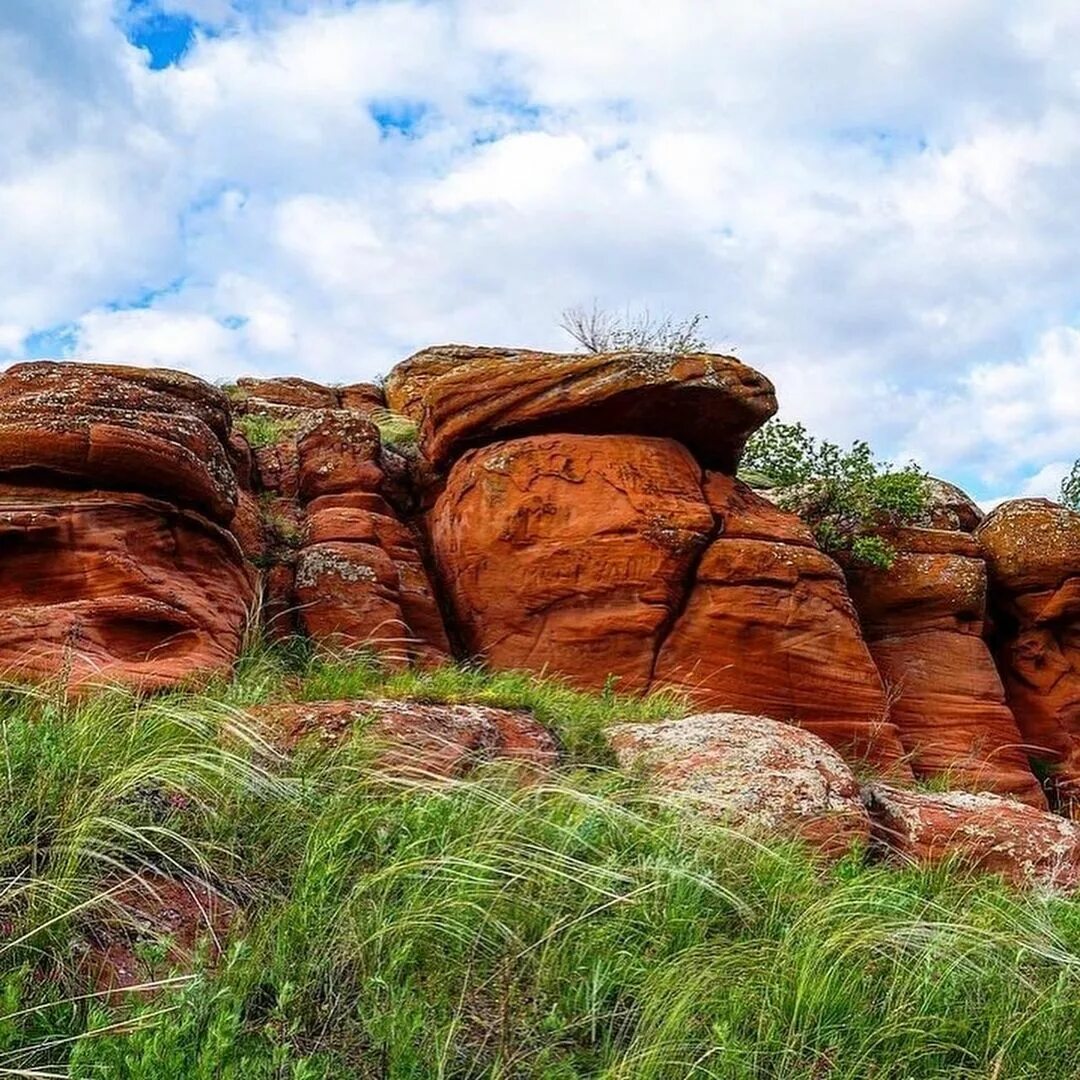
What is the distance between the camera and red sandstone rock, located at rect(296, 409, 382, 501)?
1129 centimetres

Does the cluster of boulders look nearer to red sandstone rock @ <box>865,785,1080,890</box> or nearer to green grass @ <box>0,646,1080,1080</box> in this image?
red sandstone rock @ <box>865,785,1080,890</box>

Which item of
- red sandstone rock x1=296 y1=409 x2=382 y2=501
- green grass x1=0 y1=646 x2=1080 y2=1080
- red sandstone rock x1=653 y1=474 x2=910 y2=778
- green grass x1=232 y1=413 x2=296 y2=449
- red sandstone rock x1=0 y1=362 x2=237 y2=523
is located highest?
green grass x1=232 y1=413 x2=296 y2=449

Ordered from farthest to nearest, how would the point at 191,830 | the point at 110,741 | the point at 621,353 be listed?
the point at 621,353, the point at 110,741, the point at 191,830

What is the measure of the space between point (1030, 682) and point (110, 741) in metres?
12.4

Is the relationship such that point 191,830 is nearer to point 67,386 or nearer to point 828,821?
point 828,821

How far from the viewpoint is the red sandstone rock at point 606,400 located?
1120 cm

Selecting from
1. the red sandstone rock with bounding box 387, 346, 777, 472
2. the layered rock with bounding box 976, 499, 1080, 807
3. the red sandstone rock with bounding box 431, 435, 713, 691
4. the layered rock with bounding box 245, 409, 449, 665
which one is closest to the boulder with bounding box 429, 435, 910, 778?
the red sandstone rock with bounding box 431, 435, 713, 691

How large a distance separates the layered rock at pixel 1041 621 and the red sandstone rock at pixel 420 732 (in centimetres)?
910

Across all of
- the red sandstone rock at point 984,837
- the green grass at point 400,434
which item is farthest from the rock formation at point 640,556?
the red sandstone rock at point 984,837

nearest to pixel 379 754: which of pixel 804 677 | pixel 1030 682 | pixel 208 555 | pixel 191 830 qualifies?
pixel 191 830

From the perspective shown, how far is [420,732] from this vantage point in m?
6.27

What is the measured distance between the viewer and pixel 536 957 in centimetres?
383

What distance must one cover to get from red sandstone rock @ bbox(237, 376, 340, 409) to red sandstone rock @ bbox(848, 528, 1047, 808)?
976cm

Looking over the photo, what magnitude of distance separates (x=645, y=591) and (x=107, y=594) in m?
5.20
